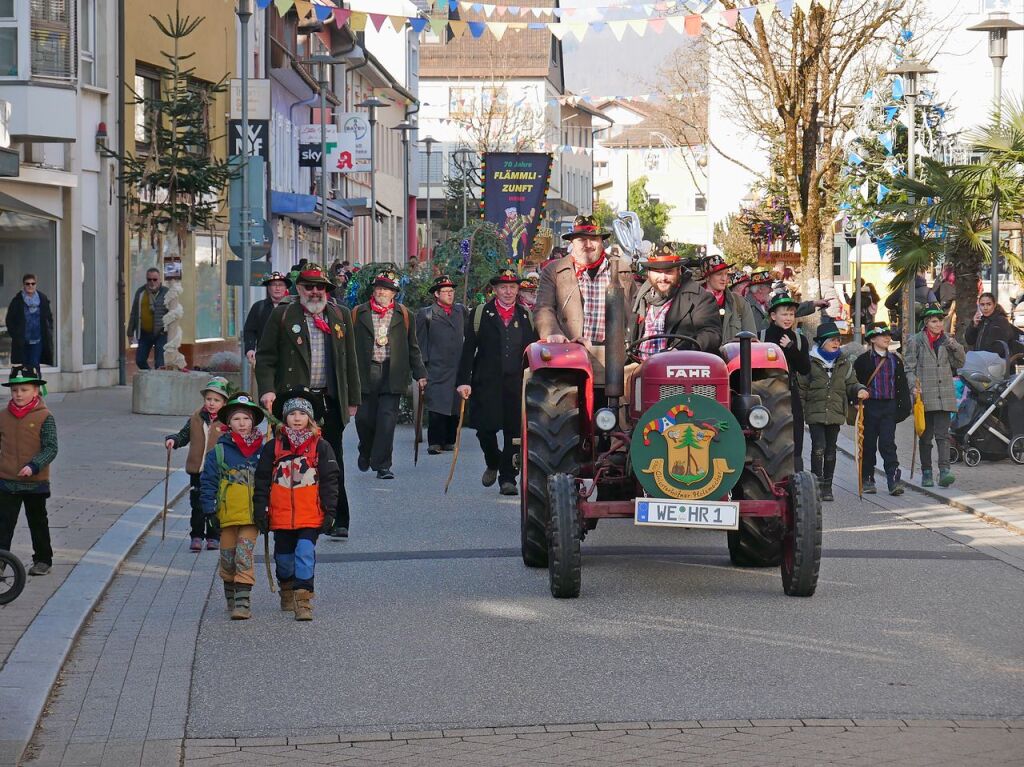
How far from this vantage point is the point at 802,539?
30.5 ft

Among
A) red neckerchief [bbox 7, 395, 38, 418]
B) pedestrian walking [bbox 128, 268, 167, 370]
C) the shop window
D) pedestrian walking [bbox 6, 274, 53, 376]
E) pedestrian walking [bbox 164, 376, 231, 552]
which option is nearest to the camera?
red neckerchief [bbox 7, 395, 38, 418]

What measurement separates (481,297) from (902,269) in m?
5.38

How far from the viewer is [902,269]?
22203mm

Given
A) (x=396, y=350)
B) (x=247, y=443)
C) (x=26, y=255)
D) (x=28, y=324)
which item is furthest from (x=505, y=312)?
(x=26, y=255)

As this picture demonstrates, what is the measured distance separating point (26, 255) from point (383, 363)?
14.0 meters

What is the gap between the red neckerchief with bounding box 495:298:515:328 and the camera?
50.8ft

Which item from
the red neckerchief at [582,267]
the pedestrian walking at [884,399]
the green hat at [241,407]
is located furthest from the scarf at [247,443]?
the pedestrian walking at [884,399]

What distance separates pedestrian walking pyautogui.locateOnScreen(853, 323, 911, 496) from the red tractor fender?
4.93 m

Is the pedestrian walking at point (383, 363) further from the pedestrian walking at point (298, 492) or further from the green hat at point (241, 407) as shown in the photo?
the pedestrian walking at point (298, 492)

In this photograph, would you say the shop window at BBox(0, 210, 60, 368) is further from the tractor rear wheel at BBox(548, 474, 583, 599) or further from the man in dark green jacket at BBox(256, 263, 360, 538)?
the tractor rear wheel at BBox(548, 474, 583, 599)

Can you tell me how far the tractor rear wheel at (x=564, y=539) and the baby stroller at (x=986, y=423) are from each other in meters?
9.09

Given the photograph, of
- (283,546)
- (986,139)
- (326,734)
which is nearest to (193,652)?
(283,546)

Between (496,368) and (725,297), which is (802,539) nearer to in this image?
(496,368)

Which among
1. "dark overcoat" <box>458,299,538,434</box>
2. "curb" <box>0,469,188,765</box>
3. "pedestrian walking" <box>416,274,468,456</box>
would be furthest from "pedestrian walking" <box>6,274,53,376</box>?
"curb" <box>0,469,188,765</box>
